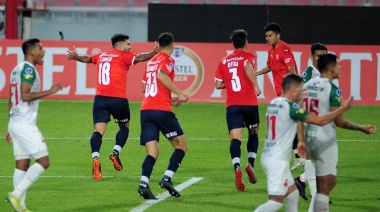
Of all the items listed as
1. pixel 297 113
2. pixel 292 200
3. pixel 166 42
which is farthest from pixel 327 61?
pixel 166 42

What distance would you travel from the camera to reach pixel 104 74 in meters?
15.3

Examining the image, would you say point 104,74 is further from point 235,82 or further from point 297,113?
point 297,113

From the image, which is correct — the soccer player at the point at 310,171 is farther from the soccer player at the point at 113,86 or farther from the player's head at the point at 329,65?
the soccer player at the point at 113,86

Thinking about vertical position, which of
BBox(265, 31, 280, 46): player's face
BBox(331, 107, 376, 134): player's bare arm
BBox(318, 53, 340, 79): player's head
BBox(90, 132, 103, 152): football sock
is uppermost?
Result: BBox(265, 31, 280, 46): player's face

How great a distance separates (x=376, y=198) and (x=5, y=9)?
2247cm

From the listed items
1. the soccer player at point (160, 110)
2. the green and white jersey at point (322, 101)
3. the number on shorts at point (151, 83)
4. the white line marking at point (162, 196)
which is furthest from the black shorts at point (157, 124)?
the green and white jersey at point (322, 101)

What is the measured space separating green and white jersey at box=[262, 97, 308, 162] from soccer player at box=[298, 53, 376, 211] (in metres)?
0.43

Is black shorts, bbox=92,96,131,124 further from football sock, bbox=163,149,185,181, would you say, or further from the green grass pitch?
football sock, bbox=163,149,185,181

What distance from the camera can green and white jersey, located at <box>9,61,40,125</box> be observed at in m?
11.2

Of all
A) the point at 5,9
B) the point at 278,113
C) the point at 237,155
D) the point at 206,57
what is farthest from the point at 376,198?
the point at 5,9

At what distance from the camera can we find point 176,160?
503 inches

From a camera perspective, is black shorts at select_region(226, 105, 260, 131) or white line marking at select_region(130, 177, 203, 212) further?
black shorts at select_region(226, 105, 260, 131)

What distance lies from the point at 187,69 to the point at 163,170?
1173cm

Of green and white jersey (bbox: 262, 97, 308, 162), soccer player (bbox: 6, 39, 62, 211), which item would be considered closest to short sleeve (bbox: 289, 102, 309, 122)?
green and white jersey (bbox: 262, 97, 308, 162)
